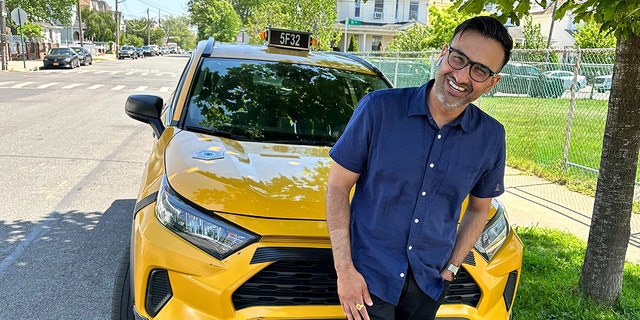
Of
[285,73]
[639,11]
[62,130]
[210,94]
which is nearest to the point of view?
[639,11]

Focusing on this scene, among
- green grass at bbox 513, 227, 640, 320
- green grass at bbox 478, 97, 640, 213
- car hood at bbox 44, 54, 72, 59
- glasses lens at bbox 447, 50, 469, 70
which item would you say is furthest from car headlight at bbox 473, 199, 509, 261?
car hood at bbox 44, 54, 72, 59

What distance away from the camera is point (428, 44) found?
2355cm

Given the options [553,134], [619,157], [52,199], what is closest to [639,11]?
[619,157]

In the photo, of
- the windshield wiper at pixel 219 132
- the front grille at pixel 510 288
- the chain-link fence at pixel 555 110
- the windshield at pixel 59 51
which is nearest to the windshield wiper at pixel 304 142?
the windshield wiper at pixel 219 132

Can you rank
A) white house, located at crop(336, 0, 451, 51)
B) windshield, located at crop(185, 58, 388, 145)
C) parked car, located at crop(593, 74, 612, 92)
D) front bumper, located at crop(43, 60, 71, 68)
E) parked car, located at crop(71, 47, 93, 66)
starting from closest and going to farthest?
windshield, located at crop(185, 58, 388, 145) < parked car, located at crop(593, 74, 612, 92) < front bumper, located at crop(43, 60, 71, 68) < parked car, located at crop(71, 47, 93, 66) < white house, located at crop(336, 0, 451, 51)

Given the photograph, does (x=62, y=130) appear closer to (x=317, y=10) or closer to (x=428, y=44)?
(x=317, y=10)

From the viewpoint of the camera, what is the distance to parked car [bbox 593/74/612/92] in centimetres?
809

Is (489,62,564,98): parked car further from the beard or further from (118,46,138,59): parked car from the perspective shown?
(118,46,138,59): parked car

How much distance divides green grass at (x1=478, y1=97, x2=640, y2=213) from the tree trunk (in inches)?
121

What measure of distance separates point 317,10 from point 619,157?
1968cm

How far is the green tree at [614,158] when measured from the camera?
3172 millimetres

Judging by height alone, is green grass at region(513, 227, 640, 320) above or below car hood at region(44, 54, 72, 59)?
below

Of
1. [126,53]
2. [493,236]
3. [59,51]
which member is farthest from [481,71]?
[126,53]

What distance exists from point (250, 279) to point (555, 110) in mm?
9708
